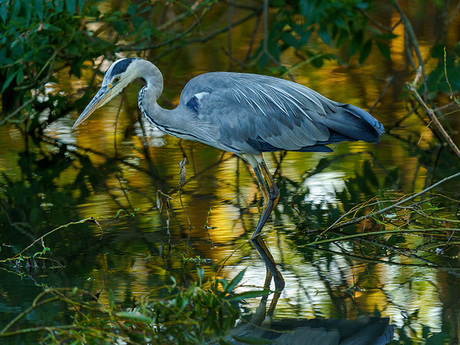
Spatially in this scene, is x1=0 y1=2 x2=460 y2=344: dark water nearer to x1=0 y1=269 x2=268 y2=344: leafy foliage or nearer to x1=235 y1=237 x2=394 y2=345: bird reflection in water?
x1=235 y1=237 x2=394 y2=345: bird reflection in water

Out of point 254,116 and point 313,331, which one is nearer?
point 313,331

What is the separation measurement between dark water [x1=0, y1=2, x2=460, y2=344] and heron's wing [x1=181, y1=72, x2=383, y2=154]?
534mm

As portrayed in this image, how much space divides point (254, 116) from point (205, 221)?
0.81m

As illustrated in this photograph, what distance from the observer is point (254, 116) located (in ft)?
15.4

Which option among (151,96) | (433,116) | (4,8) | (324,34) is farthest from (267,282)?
(4,8)

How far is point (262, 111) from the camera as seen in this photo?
4727 mm

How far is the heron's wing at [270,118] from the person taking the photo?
4.66m

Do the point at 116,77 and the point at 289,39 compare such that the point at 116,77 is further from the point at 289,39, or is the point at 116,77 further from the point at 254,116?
the point at 289,39

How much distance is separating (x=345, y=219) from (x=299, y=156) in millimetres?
1746

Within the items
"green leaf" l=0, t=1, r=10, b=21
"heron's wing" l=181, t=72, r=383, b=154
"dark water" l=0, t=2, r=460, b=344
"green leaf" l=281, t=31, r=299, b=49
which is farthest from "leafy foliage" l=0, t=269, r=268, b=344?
"green leaf" l=281, t=31, r=299, b=49

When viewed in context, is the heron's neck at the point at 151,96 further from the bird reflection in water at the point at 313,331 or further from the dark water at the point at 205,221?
the bird reflection in water at the point at 313,331

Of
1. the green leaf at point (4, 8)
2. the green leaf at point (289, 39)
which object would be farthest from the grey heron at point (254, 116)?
the green leaf at point (289, 39)

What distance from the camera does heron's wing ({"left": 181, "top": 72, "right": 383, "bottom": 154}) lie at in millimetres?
4660

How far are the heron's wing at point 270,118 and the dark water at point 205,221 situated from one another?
1.75ft
